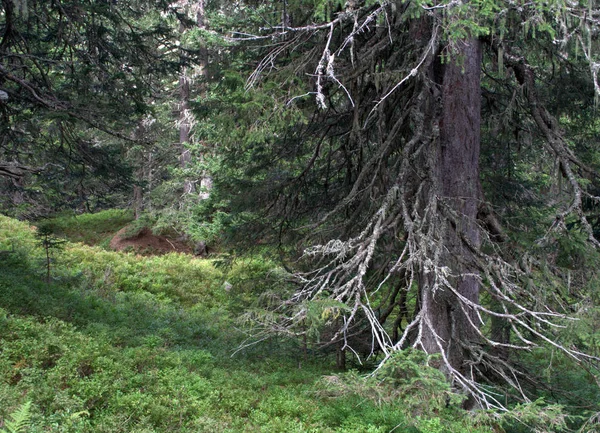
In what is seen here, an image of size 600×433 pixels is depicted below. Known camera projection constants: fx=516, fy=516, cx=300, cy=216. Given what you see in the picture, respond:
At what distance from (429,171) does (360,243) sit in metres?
1.31

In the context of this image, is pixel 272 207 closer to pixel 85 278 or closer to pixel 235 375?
pixel 235 375

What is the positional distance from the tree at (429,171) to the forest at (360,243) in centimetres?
4

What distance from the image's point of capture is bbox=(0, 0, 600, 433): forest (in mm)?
4844

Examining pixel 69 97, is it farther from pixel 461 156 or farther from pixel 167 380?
pixel 461 156

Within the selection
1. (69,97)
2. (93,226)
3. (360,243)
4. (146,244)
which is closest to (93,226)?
(93,226)

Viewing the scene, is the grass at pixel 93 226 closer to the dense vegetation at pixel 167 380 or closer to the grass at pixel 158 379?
the grass at pixel 158 379

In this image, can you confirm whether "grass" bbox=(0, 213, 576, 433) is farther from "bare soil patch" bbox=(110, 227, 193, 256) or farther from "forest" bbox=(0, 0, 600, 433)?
"bare soil patch" bbox=(110, 227, 193, 256)

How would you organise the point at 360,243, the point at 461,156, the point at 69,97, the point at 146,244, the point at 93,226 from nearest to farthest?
the point at 360,243, the point at 461,156, the point at 69,97, the point at 146,244, the point at 93,226

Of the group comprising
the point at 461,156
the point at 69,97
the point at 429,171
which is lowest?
the point at 429,171

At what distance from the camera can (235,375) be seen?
6.87 m

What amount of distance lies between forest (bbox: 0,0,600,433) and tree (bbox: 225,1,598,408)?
0.12ft

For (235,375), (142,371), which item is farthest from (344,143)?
(142,371)

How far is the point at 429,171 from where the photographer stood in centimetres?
599

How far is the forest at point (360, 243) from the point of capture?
4.84 m
